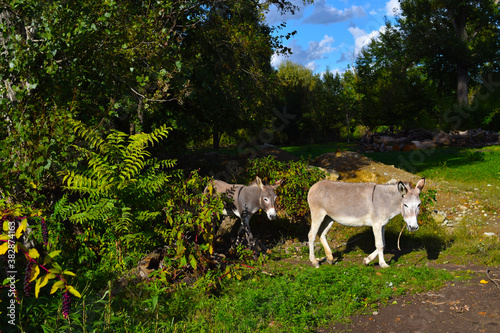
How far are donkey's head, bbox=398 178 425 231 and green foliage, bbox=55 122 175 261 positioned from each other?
15.3ft

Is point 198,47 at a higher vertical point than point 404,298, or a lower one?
higher

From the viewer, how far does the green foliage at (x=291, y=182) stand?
10.5m

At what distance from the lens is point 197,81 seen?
12.3m

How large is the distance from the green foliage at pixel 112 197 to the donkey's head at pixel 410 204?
4667 mm

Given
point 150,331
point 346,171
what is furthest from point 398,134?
point 150,331

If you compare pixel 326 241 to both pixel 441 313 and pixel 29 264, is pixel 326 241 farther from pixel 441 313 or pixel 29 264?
pixel 29 264

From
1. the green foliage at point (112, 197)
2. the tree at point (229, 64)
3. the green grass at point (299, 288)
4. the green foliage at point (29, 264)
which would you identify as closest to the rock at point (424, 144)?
the green grass at point (299, 288)

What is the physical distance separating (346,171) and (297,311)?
9.25 m

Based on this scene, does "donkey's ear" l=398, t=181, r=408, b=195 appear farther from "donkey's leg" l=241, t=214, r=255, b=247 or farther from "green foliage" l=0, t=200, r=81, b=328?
"green foliage" l=0, t=200, r=81, b=328

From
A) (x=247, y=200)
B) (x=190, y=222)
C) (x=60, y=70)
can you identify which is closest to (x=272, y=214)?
(x=247, y=200)

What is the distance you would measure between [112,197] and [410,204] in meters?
5.73

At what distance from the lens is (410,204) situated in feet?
25.3

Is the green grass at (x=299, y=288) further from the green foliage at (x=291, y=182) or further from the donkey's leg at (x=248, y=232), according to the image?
the green foliage at (x=291, y=182)

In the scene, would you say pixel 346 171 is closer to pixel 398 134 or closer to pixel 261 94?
pixel 261 94
